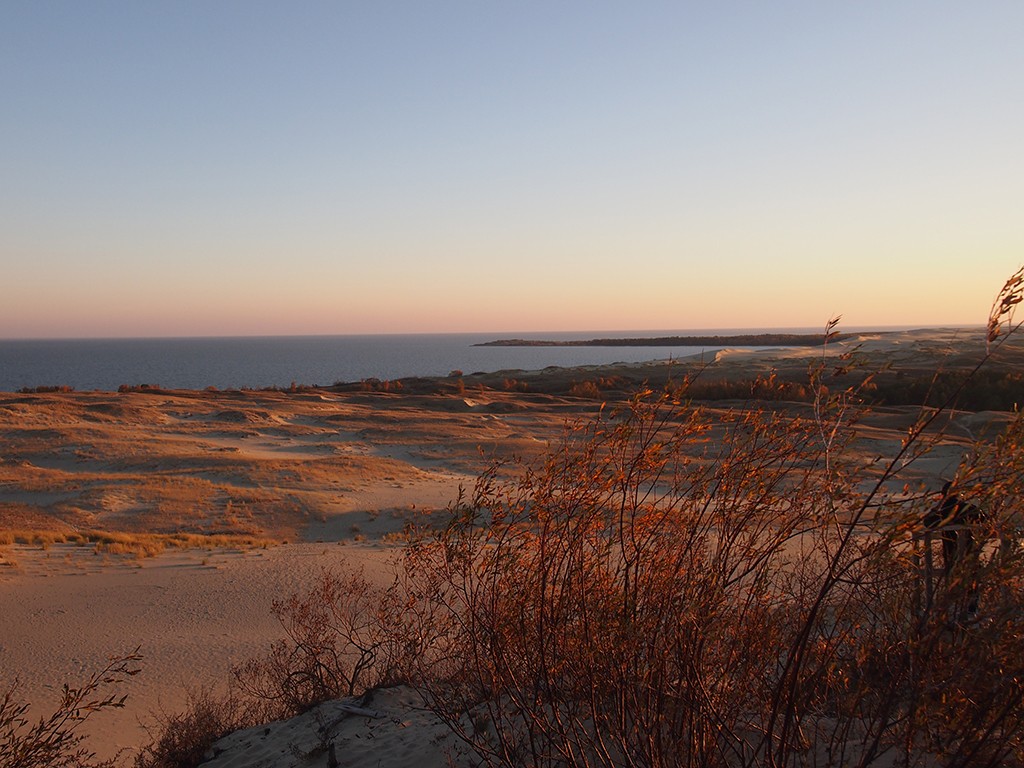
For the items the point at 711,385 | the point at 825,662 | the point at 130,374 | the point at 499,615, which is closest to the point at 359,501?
the point at 499,615

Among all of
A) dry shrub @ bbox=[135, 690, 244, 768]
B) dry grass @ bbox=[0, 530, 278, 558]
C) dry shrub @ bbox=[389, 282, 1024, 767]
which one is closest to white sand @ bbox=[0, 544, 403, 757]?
dry grass @ bbox=[0, 530, 278, 558]

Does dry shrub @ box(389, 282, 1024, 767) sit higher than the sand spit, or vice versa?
dry shrub @ box(389, 282, 1024, 767)

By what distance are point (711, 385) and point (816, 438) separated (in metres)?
40.4

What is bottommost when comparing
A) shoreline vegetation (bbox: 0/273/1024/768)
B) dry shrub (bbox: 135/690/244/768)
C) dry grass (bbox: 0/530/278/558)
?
dry grass (bbox: 0/530/278/558)

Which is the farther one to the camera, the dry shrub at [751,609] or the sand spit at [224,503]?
the sand spit at [224,503]

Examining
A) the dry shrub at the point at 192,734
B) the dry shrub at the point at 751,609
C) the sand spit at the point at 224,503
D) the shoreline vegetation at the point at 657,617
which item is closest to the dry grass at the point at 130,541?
the shoreline vegetation at the point at 657,617

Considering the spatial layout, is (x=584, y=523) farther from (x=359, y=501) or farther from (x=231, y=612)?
(x=359, y=501)

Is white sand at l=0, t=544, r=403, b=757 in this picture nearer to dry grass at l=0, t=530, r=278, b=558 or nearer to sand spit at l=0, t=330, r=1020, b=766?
sand spit at l=0, t=330, r=1020, b=766

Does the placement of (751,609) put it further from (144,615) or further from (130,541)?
(130,541)

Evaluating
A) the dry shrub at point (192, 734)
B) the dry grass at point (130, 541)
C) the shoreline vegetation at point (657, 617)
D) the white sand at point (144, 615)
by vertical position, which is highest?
the shoreline vegetation at point (657, 617)

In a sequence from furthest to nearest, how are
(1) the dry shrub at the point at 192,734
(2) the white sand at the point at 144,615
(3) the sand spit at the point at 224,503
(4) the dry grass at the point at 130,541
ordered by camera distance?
(4) the dry grass at the point at 130,541 < (2) the white sand at the point at 144,615 < (3) the sand spit at the point at 224,503 < (1) the dry shrub at the point at 192,734

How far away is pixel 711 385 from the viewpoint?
142 ft

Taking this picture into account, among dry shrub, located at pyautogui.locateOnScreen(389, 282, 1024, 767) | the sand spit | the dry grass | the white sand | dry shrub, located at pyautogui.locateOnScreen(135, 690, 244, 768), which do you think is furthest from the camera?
the dry grass

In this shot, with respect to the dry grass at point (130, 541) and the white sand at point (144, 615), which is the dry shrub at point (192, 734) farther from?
the dry grass at point (130, 541)
